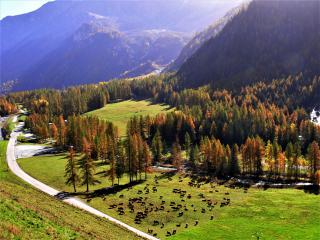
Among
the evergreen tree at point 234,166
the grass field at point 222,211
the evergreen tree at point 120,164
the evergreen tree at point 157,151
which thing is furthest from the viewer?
the evergreen tree at point 157,151

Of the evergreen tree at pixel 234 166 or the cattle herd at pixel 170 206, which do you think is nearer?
the cattle herd at pixel 170 206

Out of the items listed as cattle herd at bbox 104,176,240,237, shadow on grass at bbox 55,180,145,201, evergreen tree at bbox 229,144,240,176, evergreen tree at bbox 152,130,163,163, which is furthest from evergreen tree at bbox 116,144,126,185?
evergreen tree at bbox 229,144,240,176

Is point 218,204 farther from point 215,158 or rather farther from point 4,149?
point 4,149

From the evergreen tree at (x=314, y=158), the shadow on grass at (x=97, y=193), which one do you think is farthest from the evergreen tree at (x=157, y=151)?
the evergreen tree at (x=314, y=158)

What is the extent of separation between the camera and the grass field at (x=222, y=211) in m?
93.9

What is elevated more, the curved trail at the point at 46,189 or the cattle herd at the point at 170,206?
the curved trail at the point at 46,189

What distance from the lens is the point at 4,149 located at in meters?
198

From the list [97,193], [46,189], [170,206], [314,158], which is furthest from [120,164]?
[314,158]

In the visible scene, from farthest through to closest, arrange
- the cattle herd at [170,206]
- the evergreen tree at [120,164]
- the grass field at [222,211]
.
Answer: the evergreen tree at [120,164], the cattle herd at [170,206], the grass field at [222,211]

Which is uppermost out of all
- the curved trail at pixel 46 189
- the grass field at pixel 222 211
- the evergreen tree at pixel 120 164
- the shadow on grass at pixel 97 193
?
the evergreen tree at pixel 120 164

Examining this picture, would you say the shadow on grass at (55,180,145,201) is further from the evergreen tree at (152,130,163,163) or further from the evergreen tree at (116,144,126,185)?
the evergreen tree at (152,130,163,163)

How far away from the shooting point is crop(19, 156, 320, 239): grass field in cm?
9394

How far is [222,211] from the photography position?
109 metres

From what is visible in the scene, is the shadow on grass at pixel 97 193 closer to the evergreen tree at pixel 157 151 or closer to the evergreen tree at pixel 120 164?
the evergreen tree at pixel 120 164
